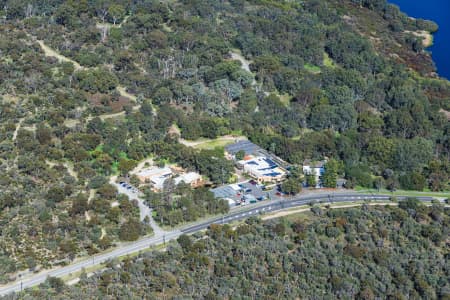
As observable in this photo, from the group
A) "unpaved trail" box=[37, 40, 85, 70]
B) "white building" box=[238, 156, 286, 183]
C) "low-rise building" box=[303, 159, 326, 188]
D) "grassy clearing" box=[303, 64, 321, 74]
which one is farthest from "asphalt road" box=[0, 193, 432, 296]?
"unpaved trail" box=[37, 40, 85, 70]

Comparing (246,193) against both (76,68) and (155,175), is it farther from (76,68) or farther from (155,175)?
(76,68)

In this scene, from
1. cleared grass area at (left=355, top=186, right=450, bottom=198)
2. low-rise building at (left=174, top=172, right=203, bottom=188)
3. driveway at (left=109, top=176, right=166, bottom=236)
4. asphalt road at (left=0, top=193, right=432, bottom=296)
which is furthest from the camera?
cleared grass area at (left=355, top=186, right=450, bottom=198)

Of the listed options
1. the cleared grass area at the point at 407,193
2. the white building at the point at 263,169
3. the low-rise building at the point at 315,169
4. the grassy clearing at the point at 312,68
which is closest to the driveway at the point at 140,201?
the white building at the point at 263,169

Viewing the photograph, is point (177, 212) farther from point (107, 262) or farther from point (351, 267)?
point (351, 267)

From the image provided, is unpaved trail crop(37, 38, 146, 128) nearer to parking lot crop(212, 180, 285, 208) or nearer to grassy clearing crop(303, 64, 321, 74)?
parking lot crop(212, 180, 285, 208)

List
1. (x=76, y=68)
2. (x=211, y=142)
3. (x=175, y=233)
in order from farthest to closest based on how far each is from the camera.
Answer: (x=76, y=68) < (x=211, y=142) < (x=175, y=233)

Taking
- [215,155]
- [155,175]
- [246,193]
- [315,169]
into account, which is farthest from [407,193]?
[155,175]
